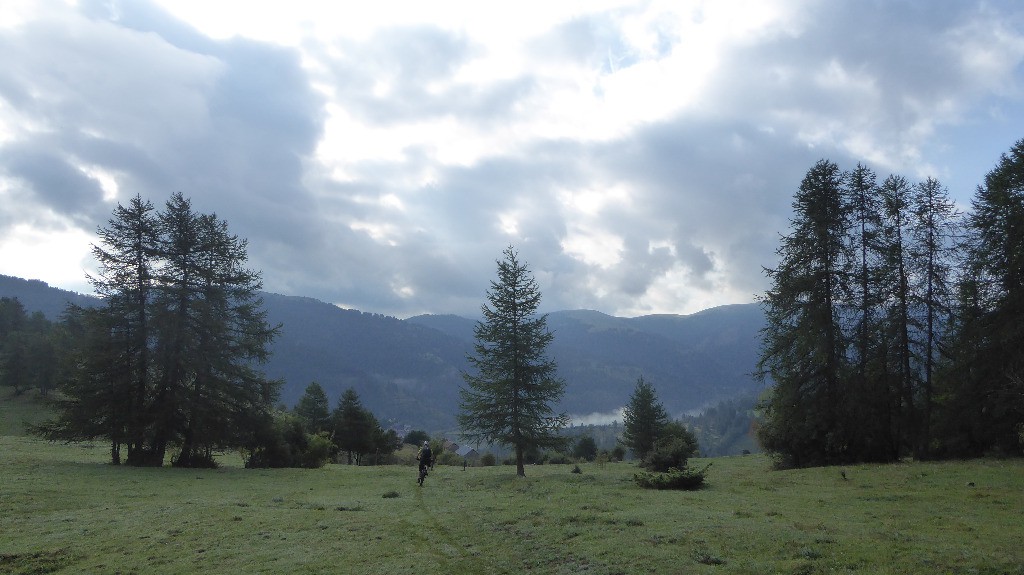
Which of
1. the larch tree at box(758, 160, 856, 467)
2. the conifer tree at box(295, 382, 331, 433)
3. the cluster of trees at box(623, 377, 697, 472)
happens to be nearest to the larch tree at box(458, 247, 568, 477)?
the larch tree at box(758, 160, 856, 467)

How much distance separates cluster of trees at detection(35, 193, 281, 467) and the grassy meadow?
9138mm

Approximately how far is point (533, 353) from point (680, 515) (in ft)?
55.9

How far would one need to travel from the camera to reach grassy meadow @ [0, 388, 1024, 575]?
9938 millimetres

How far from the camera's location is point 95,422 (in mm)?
32969

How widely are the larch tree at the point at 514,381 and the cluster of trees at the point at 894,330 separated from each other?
45.5 ft

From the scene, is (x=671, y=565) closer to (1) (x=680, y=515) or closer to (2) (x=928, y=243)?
(1) (x=680, y=515)

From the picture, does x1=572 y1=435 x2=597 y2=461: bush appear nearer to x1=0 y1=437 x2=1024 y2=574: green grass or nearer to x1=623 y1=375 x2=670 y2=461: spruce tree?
x1=623 y1=375 x2=670 y2=461: spruce tree

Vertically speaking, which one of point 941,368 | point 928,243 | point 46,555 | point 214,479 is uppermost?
point 928,243

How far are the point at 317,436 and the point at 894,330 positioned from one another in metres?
39.8

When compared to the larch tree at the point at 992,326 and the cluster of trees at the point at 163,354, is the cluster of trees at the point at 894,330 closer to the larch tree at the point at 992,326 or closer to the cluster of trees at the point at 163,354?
the larch tree at the point at 992,326

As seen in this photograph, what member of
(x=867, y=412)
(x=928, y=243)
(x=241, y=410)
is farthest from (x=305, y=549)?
(x=928, y=243)

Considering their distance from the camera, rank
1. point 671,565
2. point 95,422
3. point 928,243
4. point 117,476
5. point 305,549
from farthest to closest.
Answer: point 95,422
point 928,243
point 117,476
point 305,549
point 671,565

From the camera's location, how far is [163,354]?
3400 cm

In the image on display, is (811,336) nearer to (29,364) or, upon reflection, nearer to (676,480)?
(676,480)
